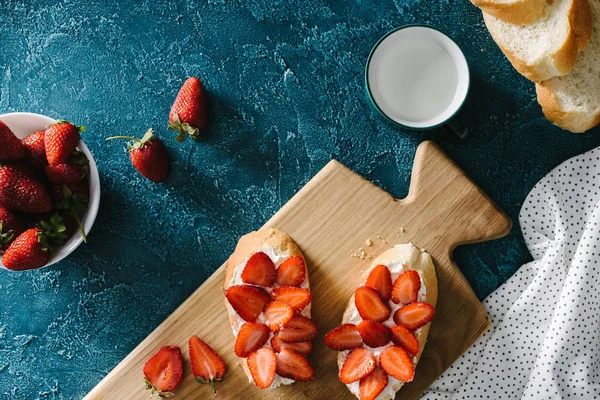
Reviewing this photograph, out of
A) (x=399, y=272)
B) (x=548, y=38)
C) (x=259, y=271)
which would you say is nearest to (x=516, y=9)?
(x=548, y=38)

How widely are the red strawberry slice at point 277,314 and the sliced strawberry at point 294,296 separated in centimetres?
2

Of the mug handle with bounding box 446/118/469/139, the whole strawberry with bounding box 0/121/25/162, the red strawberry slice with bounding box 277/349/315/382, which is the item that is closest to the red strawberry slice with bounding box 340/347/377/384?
the red strawberry slice with bounding box 277/349/315/382

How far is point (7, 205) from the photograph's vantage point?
1675mm

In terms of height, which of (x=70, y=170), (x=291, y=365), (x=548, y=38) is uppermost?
(x=70, y=170)

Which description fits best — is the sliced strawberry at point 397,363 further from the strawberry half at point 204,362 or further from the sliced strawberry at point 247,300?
the strawberry half at point 204,362

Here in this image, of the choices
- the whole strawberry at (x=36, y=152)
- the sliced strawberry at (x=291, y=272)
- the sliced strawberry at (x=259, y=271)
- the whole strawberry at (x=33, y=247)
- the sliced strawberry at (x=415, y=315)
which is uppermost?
the whole strawberry at (x=36, y=152)

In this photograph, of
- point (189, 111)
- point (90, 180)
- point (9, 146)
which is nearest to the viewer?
point (9, 146)

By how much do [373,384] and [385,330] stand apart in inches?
5.7

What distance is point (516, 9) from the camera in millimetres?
1675

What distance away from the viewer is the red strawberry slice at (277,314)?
1.69 metres

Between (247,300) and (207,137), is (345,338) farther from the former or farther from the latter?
(207,137)

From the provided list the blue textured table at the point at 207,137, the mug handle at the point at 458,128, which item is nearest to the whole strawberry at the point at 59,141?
the blue textured table at the point at 207,137

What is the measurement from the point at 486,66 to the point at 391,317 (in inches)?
30.9

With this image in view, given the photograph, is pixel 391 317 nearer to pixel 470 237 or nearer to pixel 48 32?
pixel 470 237
